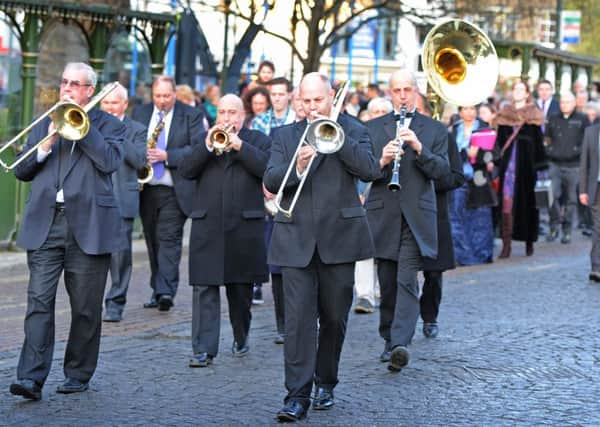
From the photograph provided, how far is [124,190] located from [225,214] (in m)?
2.25

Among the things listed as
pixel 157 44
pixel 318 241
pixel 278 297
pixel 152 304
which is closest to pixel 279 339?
A: pixel 278 297

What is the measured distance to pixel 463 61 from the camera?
36.8 ft

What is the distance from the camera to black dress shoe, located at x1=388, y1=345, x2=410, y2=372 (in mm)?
9344

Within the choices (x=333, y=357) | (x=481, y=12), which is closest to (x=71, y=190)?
(x=333, y=357)

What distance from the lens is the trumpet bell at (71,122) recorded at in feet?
26.7

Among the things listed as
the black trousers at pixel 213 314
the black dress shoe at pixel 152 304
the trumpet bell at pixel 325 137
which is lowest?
the black dress shoe at pixel 152 304

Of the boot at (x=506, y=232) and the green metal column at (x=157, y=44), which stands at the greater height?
the green metal column at (x=157, y=44)

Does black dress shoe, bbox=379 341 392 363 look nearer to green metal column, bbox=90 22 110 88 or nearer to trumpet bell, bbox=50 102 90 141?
trumpet bell, bbox=50 102 90 141

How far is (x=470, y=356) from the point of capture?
10.1 metres

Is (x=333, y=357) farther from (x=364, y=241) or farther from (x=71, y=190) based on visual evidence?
(x=71, y=190)

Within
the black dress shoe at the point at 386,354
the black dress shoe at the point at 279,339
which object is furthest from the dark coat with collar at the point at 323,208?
the black dress shoe at the point at 279,339

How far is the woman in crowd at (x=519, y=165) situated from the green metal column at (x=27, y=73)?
5548mm

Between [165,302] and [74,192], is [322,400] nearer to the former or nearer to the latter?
[74,192]

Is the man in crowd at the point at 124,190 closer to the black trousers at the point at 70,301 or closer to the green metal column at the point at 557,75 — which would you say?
the black trousers at the point at 70,301
